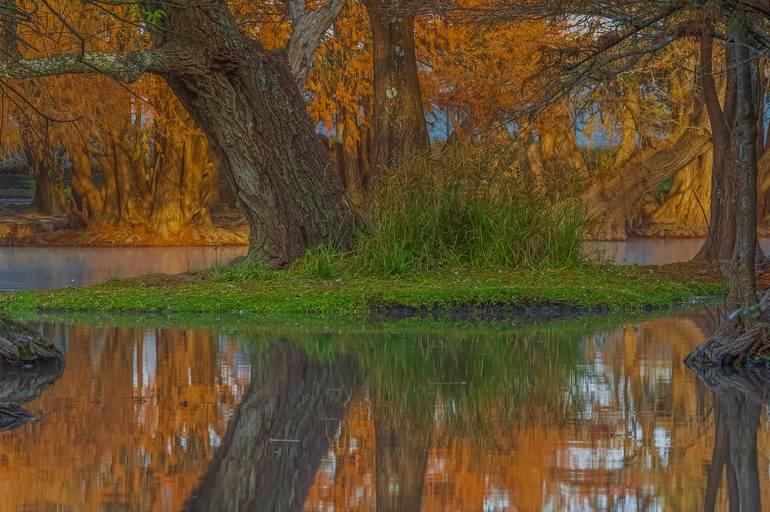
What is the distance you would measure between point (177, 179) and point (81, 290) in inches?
805

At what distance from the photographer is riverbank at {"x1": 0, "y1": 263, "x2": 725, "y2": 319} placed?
16.7 metres

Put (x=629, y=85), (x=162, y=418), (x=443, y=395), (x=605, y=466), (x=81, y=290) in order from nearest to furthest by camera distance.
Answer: (x=605, y=466), (x=162, y=418), (x=443, y=395), (x=81, y=290), (x=629, y=85)

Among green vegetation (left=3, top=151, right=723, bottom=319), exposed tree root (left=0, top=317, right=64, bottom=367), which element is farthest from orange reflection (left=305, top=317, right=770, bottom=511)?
green vegetation (left=3, top=151, right=723, bottom=319)

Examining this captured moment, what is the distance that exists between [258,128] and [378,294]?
13.0ft

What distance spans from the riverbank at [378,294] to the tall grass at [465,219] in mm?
363

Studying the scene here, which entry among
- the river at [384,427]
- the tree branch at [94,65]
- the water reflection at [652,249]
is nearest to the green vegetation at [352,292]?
the tree branch at [94,65]

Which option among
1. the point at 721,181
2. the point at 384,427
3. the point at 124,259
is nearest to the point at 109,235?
the point at 124,259

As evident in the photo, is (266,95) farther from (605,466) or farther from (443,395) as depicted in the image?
(605,466)

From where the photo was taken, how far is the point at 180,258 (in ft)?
104

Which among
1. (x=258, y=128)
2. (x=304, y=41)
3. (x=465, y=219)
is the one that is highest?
(x=304, y=41)

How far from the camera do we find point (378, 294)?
16922mm

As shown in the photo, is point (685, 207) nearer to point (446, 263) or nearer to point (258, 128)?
point (446, 263)

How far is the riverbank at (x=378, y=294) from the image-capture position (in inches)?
658

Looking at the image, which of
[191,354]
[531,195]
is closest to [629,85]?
[531,195]
